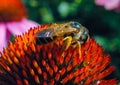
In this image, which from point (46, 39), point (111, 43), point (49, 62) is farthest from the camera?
point (111, 43)

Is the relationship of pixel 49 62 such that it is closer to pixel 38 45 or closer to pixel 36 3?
pixel 38 45

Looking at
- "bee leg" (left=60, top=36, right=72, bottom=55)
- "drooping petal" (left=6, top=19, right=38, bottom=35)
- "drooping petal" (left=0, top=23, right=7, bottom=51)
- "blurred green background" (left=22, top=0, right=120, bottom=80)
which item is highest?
"bee leg" (left=60, top=36, right=72, bottom=55)

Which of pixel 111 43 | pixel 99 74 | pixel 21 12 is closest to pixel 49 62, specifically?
pixel 99 74

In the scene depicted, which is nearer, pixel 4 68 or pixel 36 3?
Answer: pixel 4 68

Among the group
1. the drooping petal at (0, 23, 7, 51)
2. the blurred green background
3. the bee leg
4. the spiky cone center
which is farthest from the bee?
the blurred green background

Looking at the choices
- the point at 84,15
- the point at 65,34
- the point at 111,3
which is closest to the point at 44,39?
the point at 65,34

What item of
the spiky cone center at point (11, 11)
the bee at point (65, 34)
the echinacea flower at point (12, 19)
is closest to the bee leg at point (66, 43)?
the bee at point (65, 34)

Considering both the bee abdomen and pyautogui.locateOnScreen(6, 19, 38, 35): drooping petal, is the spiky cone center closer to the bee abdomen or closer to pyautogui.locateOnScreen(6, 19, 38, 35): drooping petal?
pyautogui.locateOnScreen(6, 19, 38, 35): drooping petal
